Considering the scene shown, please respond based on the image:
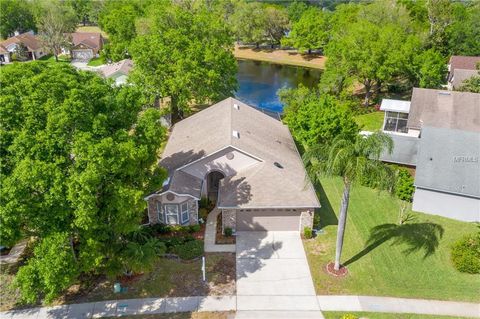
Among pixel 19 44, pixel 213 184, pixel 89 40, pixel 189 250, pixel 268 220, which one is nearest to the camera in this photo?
pixel 189 250

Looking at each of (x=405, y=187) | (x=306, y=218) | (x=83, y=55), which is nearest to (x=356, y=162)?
(x=306, y=218)

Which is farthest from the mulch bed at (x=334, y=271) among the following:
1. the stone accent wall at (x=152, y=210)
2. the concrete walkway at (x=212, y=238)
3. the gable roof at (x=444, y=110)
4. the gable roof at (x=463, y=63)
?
the gable roof at (x=463, y=63)

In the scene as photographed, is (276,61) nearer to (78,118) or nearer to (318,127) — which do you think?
(318,127)

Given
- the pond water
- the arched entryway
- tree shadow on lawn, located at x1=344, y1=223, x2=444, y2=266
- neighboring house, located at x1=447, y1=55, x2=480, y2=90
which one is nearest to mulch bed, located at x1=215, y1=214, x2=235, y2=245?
the arched entryway

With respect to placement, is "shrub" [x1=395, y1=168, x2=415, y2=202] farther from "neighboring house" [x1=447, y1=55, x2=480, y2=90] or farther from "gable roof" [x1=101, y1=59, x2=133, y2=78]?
"gable roof" [x1=101, y1=59, x2=133, y2=78]

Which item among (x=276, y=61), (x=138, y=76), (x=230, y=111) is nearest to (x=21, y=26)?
(x=276, y=61)

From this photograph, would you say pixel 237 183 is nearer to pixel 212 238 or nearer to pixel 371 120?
pixel 212 238

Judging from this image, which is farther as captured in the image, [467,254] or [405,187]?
[405,187]

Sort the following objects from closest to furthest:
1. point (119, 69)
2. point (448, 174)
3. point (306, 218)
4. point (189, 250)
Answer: point (189, 250) < point (306, 218) < point (448, 174) < point (119, 69)
